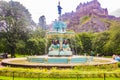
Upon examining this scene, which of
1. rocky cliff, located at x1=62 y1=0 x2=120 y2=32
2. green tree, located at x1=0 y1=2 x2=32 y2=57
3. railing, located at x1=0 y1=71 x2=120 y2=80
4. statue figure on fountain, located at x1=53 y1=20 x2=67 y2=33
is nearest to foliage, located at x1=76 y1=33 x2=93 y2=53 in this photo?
green tree, located at x1=0 y1=2 x2=32 y2=57

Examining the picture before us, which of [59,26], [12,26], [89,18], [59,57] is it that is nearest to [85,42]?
[12,26]

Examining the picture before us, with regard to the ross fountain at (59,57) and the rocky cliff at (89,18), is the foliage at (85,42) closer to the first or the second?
the ross fountain at (59,57)

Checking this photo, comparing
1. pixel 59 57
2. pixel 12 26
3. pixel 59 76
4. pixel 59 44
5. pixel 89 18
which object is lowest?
pixel 59 76

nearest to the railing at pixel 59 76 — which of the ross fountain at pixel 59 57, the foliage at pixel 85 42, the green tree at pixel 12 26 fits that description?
the ross fountain at pixel 59 57

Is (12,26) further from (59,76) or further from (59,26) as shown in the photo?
(59,76)

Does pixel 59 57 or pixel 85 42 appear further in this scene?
pixel 85 42

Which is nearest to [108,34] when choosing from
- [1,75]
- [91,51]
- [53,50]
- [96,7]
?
[91,51]

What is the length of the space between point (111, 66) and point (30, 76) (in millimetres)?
8451

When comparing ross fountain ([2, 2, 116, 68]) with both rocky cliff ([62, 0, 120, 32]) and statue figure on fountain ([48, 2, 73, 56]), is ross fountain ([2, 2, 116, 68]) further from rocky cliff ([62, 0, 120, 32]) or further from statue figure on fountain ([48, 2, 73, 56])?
rocky cliff ([62, 0, 120, 32])

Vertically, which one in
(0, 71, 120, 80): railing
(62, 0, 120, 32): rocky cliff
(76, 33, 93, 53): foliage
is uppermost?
(62, 0, 120, 32): rocky cliff

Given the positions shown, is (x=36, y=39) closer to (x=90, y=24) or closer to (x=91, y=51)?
(x=91, y=51)

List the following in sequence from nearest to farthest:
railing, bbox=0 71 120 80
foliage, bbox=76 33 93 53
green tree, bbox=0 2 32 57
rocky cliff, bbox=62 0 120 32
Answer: railing, bbox=0 71 120 80, green tree, bbox=0 2 32 57, foliage, bbox=76 33 93 53, rocky cliff, bbox=62 0 120 32

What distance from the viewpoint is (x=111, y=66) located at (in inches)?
1066

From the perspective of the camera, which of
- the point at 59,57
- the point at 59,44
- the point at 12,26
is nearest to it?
the point at 59,57
